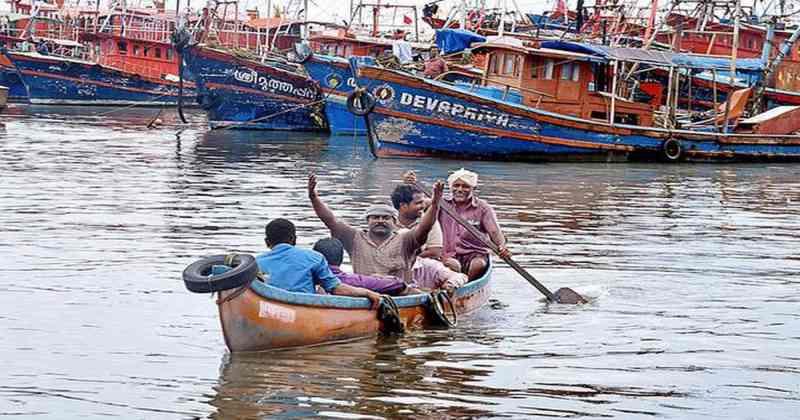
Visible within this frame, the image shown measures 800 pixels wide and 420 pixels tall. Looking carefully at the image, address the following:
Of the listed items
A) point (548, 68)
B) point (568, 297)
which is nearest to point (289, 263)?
point (568, 297)

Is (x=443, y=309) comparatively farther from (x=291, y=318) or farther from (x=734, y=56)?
(x=734, y=56)

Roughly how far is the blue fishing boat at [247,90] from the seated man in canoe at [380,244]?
31721 millimetres

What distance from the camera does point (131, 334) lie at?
38.6 ft

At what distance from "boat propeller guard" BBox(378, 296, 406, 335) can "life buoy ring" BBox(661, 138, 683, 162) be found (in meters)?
21.0

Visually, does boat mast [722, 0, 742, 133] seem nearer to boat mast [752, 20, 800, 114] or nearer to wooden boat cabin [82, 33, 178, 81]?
boat mast [752, 20, 800, 114]

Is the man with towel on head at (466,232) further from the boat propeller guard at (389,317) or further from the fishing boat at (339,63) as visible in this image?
the fishing boat at (339,63)

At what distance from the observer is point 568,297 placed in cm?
1377

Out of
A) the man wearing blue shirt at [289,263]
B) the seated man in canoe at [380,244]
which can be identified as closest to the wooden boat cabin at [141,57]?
the seated man in canoe at [380,244]

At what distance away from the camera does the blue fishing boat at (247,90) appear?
4447 cm

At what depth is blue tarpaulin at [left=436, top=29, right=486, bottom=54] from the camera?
37.6m

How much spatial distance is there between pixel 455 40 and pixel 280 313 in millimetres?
27832

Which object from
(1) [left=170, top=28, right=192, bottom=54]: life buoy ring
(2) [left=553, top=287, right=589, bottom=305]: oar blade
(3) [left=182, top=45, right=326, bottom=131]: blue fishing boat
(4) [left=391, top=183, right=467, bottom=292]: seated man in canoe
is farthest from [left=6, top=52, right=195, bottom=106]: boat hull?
(4) [left=391, top=183, right=467, bottom=292]: seated man in canoe

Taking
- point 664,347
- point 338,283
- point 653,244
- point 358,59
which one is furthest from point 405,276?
point 358,59

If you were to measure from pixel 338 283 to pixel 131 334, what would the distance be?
183 centimetres
